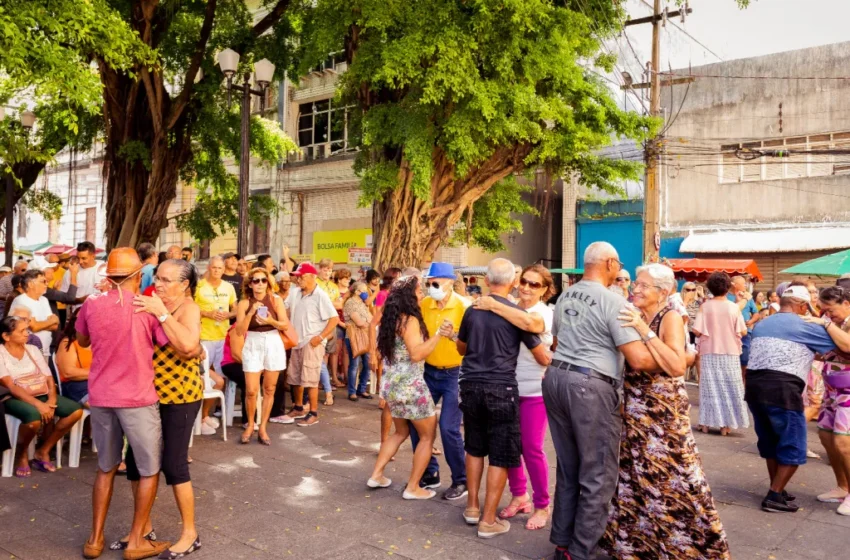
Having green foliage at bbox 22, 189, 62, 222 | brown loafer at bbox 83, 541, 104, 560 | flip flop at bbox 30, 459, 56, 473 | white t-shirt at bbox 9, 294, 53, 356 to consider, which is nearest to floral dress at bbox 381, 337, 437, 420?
brown loafer at bbox 83, 541, 104, 560

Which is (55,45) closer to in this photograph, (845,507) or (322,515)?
(322,515)

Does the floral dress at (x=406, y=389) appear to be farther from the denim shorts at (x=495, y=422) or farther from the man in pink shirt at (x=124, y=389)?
the man in pink shirt at (x=124, y=389)

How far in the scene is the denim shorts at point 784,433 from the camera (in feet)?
Result: 18.5

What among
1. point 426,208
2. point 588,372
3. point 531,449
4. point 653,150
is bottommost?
point 531,449

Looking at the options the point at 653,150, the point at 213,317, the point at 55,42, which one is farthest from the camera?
the point at 653,150

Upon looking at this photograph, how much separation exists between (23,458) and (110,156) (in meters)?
9.66

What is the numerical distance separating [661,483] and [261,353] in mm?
4619

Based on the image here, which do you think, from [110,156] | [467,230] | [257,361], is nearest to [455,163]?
[467,230]

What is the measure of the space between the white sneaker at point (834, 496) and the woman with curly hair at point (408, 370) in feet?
10.6

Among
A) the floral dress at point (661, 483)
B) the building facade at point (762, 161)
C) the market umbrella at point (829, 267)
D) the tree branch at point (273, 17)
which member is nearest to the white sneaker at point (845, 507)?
the floral dress at point (661, 483)

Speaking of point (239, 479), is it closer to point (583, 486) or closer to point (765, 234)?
point (583, 486)

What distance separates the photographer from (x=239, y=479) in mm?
6328

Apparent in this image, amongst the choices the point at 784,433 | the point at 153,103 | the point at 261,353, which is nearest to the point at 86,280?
the point at 261,353

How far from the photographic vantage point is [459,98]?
11.5 m
